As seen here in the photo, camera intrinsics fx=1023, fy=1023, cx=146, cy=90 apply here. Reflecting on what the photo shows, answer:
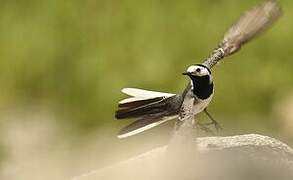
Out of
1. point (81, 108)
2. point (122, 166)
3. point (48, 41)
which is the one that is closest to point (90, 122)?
point (81, 108)

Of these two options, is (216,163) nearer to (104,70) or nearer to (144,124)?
(144,124)

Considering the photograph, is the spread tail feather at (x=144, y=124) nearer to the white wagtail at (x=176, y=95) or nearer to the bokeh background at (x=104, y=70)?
the white wagtail at (x=176, y=95)

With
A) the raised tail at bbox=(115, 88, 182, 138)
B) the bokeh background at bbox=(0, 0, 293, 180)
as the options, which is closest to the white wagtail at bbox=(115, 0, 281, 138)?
the raised tail at bbox=(115, 88, 182, 138)

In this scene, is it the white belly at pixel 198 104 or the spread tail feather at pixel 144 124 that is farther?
the spread tail feather at pixel 144 124

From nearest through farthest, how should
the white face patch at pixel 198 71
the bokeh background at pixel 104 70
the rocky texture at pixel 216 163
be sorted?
1. the white face patch at pixel 198 71
2. the rocky texture at pixel 216 163
3. the bokeh background at pixel 104 70

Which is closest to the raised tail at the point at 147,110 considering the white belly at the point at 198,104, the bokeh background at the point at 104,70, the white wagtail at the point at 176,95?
the white wagtail at the point at 176,95

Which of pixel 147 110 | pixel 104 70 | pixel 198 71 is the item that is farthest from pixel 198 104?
pixel 104 70
